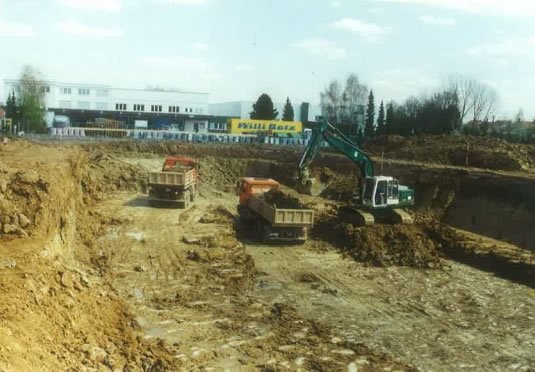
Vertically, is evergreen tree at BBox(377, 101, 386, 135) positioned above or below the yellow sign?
above

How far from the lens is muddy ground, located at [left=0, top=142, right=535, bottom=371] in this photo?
30.3ft

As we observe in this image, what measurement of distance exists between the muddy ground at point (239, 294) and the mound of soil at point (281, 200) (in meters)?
1.70

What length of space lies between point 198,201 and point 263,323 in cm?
1986

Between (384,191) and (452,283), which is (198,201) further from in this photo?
(452,283)

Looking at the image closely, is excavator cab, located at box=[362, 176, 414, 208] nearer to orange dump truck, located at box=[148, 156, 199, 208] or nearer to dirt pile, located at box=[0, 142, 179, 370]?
orange dump truck, located at box=[148, 156, 199, 208]

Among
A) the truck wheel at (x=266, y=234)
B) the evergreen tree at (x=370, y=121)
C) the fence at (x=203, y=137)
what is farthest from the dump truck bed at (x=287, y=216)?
the evergreen tree at (x=370, y=121)

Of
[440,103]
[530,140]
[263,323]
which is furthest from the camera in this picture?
[440,103]

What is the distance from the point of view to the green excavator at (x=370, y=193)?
2203cm

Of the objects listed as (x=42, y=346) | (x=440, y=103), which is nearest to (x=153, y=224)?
(x=42, y=346)

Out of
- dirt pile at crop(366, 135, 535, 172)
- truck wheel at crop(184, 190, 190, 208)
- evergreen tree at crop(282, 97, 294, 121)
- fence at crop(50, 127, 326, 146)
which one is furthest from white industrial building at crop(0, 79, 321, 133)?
truck wheel at crop(184, 190, 190, 208)

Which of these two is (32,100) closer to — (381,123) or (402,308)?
(381,123)

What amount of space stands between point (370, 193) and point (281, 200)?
11.6 ft

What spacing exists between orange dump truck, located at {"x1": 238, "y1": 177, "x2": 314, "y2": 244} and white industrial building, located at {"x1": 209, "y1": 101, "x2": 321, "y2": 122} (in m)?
69.3

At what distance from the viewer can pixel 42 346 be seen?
7.52 m
